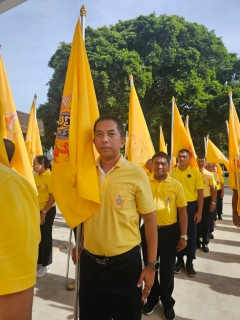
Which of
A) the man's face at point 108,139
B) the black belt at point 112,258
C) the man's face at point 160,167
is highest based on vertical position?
the man's face at point 108,139

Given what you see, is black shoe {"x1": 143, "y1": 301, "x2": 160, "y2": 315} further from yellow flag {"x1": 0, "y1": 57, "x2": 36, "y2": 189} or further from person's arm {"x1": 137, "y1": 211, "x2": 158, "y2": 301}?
yellow flag {"x1": 0, "y1": 57, "x2": 36, "y2": 189}

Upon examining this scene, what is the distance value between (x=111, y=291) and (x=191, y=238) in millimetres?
2956

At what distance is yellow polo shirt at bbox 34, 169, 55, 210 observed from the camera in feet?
14.5

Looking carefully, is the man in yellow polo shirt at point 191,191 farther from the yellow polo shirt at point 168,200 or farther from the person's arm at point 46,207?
the person's arm at point 46,207

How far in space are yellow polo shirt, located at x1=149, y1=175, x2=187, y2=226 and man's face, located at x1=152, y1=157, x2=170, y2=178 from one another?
0.28 ft

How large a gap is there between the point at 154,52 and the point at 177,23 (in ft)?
9.75

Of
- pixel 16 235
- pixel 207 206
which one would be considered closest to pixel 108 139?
pixel 16 235

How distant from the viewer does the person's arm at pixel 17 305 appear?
0.85 metres

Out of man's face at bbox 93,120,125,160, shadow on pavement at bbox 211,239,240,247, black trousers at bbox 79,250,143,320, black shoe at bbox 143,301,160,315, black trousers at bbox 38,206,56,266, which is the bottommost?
shadow on pavement at bbox 211,239,240,247

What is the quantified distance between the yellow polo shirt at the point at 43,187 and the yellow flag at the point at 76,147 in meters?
2.15

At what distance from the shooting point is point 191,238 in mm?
4539

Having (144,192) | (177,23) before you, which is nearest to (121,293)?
(144,192)

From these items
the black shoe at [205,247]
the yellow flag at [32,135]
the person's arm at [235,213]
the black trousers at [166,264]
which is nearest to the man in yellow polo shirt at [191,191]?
the person's arm at [235,213]

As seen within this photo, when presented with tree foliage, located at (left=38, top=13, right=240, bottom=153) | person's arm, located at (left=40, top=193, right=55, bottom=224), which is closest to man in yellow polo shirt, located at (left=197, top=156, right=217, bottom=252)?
person's arm, located at (left=40, top=193, right=55, bottom=224)
